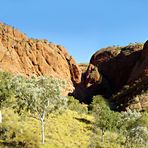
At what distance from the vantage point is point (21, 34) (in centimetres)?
15250

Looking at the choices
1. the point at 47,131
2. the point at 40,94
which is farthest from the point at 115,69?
the point at 40,94

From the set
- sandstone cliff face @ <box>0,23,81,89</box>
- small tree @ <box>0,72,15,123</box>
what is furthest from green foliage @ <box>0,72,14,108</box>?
sandstone cliff face @ <box>0,23,81,89</box>

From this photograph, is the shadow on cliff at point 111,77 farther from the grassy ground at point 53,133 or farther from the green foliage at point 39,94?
the green foliage at point 39,94

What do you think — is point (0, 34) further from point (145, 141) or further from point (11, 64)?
point (145, 141)

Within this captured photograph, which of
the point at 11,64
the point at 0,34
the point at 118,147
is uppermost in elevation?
the point at 0,34

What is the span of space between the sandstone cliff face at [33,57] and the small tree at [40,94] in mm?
82774

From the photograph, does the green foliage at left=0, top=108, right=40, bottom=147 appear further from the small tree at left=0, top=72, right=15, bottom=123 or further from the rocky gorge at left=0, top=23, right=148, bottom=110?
the rocky gorge at left=0, top=23, right=148, bottom=110

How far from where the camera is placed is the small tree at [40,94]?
1793 inches

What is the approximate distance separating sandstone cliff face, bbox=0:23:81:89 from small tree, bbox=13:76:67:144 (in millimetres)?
82774

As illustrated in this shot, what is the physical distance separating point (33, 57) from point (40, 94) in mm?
106028

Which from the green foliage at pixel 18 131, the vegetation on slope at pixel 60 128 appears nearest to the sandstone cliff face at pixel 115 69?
the vegetation on slope at pixel 60 128

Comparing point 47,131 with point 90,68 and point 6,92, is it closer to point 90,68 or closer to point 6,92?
point 6,92

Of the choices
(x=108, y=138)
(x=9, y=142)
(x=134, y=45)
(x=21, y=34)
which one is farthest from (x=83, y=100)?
(x=9, y=142)

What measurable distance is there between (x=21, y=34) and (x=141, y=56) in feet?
188
